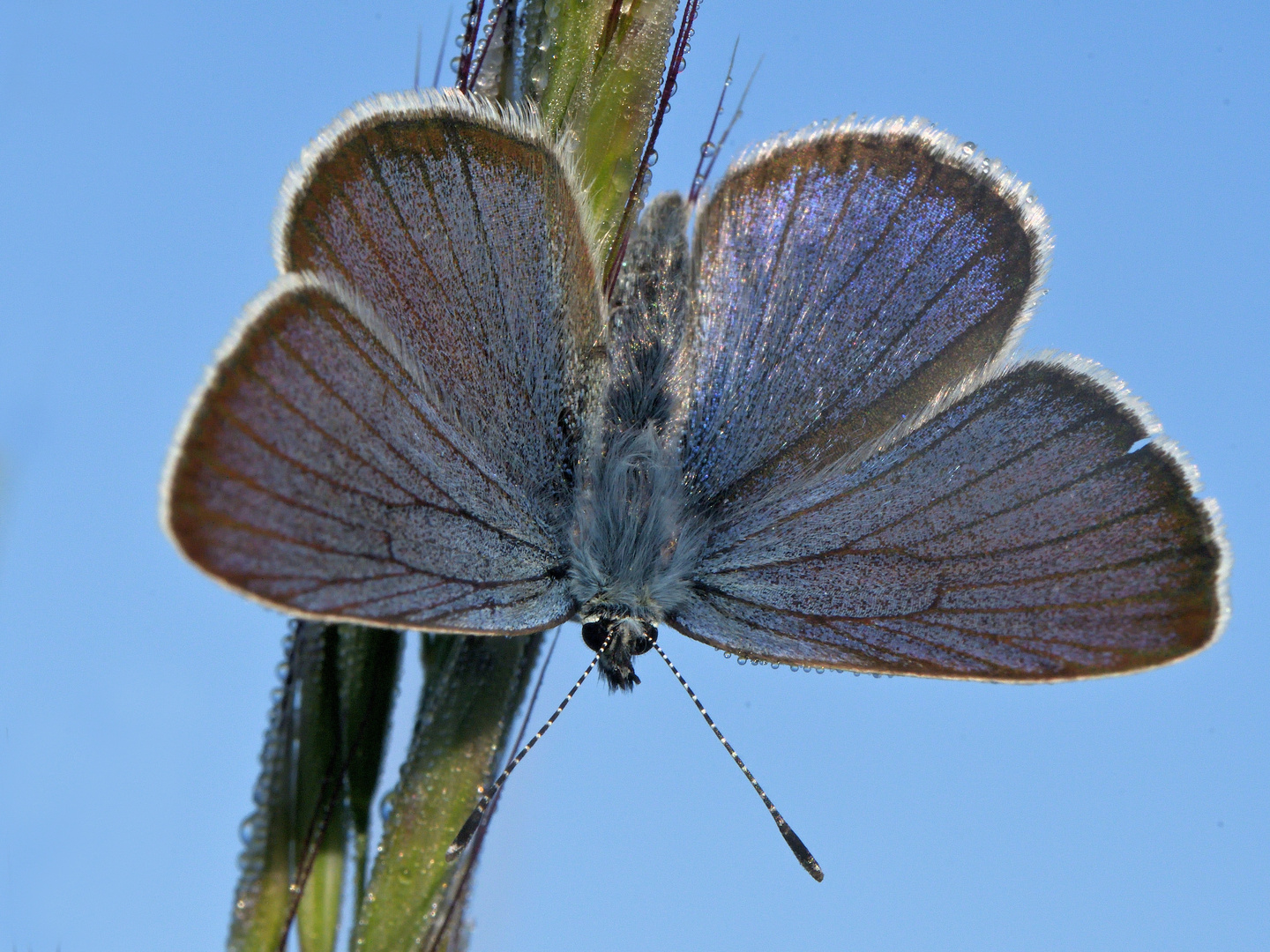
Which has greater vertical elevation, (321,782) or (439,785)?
(321,782)

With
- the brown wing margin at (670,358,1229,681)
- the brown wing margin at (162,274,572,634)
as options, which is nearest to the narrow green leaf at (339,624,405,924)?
the brown wing margin at (162,274,572,634)

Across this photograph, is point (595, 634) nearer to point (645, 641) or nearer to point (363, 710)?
point (645, 641)

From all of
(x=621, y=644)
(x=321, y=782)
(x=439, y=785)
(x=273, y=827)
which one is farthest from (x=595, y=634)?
(x=273, y=827)

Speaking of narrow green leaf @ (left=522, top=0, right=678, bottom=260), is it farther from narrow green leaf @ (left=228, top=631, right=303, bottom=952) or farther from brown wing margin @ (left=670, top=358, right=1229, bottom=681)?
narrow green leaf @ (left=228, top=631, right=303, bottom=952)

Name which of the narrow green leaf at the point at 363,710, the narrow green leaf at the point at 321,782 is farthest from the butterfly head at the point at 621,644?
the narrow green leaf at the point at 321,782

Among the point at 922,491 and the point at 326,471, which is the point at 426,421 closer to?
the point at 326,471

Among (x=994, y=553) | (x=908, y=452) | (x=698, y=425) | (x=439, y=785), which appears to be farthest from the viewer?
(x=698, y=425)

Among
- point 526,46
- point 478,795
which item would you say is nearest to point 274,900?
point 478,795

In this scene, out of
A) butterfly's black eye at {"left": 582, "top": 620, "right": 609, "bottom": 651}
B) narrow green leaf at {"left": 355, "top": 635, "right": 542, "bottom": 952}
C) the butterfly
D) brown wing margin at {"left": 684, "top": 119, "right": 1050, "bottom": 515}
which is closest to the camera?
the butterfly

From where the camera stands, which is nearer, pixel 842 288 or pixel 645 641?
pixel 645 641
